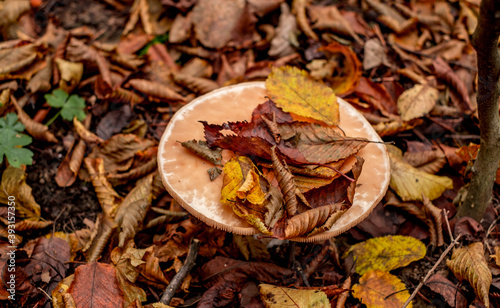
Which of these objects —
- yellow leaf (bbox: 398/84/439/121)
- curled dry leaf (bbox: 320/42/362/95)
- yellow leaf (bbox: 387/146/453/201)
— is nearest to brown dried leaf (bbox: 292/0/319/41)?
curled dry leaf (bbox: 320/42/362/95)

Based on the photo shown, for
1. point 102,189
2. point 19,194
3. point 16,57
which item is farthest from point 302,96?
point 16,57

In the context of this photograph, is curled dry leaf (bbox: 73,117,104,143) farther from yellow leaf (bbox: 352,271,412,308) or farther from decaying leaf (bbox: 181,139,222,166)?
yellow leaf (bbox: 352,271,412,308)

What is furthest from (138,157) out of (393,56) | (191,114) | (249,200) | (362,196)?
(393,56)

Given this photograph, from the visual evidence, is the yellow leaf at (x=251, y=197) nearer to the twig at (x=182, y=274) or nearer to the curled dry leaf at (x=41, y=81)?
the twig at (x=182, y=274)

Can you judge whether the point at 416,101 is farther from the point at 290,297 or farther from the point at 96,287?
the point at 96,287

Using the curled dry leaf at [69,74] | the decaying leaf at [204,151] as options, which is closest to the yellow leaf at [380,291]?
the decaying leaf at [204,151]

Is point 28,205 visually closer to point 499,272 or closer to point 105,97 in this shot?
point 105,97
